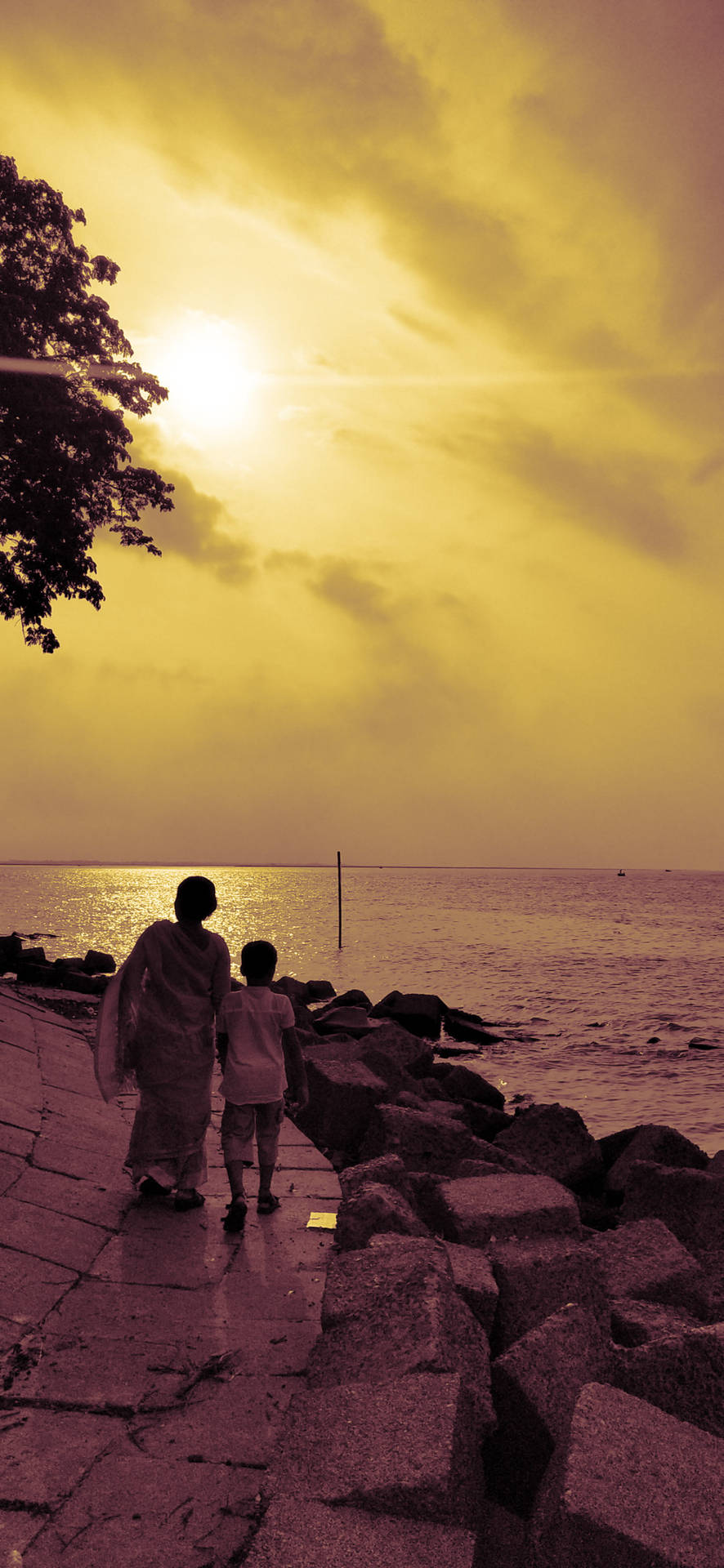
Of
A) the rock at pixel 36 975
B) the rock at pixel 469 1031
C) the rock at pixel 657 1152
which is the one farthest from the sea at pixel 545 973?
the rock at pixel 36 975

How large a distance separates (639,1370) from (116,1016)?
10.4ft

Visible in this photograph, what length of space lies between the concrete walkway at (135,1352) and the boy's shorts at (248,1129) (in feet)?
1.15

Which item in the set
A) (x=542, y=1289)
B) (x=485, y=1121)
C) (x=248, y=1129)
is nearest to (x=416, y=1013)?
(x=485, y=1121)

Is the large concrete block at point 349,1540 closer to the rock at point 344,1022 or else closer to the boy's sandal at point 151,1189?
the boy's sandal at point 151,1189

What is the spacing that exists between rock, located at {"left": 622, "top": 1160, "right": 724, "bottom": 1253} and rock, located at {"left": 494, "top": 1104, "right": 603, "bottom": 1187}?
3.25 ft

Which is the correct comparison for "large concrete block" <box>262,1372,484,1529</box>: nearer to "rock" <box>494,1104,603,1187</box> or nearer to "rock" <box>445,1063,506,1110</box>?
"rock" <box>494,1104,603,1187</box>

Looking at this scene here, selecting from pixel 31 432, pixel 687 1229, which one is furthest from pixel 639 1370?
pixel 31 432

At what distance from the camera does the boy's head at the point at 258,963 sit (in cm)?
496

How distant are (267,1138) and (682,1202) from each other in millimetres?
3421

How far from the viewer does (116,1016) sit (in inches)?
202

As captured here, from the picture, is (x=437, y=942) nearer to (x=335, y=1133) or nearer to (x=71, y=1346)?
(x=335, y=1133)

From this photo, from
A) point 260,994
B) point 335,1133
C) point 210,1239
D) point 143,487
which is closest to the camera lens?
point 210,1239

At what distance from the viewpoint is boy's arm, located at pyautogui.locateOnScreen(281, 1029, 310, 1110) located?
507 centimetres

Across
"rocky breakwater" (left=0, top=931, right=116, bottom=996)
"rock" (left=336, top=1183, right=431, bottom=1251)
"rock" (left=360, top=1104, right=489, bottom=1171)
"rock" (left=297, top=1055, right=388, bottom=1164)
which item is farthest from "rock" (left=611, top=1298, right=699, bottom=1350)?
"rocky breakwater" (left=0, top=931, right=116, bottom=996)
